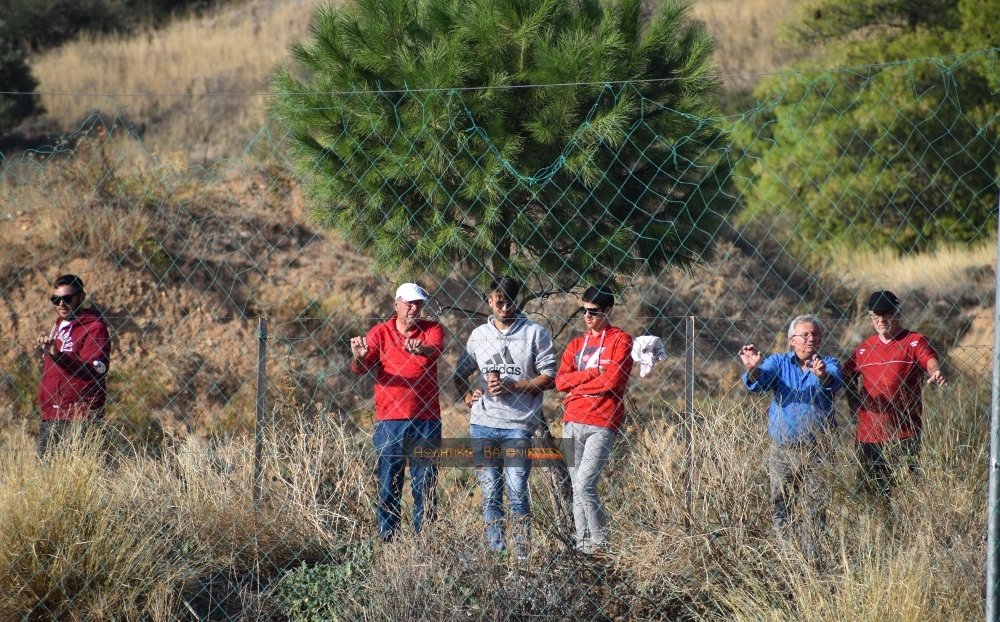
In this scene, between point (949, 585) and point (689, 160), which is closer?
point (949, 585)

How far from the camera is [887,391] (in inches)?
207

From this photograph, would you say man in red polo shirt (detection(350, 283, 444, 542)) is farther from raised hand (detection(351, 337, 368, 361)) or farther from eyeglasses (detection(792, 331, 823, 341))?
eyeglasses (detection(792, 331, 823, 341))

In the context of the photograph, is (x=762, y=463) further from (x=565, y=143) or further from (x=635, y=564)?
(x=565, y=143)

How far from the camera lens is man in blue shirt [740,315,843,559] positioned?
4.66m

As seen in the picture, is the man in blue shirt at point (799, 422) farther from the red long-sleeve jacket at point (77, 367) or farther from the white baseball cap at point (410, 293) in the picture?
the red long-sleeve jacket at point (77, 367)

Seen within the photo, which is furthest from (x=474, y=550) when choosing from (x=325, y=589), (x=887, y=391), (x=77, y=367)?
(x=77, y=367)

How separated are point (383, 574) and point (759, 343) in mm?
7251

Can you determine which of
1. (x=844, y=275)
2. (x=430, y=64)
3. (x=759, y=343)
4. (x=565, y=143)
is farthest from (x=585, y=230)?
(x=844, y=275)

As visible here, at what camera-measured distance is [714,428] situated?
16.6 feet

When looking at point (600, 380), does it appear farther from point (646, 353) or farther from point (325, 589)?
point (325, 589)

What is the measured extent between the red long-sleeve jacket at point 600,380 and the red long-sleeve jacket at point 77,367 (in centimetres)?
251

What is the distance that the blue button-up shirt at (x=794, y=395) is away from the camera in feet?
16.7

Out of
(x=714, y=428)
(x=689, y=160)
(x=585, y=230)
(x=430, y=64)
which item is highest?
(x=430, y=64)

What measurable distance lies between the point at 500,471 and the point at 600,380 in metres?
0.64
